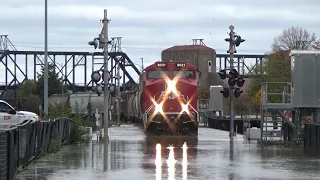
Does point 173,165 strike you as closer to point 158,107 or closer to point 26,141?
point 26,141

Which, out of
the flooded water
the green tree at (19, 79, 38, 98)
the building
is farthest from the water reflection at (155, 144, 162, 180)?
the building

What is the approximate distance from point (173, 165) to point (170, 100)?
20.0 m

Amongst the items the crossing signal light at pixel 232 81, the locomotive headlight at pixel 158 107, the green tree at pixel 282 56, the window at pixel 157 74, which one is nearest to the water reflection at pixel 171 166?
the crossing signal light at pixel 232 81

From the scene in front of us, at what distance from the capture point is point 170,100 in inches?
1561

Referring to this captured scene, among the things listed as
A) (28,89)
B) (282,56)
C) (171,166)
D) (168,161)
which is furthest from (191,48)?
(171,166)

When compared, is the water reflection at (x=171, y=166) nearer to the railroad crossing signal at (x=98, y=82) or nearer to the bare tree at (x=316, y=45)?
the railroad crossing signal at (x=98, y=82)

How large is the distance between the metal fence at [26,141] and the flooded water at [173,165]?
377 mm

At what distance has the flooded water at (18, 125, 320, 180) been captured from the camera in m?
16.9

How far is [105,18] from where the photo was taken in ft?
108

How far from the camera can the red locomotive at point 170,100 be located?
39.6 m

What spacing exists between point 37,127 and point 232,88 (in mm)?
18952

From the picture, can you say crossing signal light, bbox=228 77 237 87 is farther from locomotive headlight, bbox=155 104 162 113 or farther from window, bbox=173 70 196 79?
locomotive headlight, bbox=155 104 162 113

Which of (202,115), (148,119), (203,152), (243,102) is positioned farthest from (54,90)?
(203,152)

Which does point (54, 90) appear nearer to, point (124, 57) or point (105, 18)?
point (124, 57)
